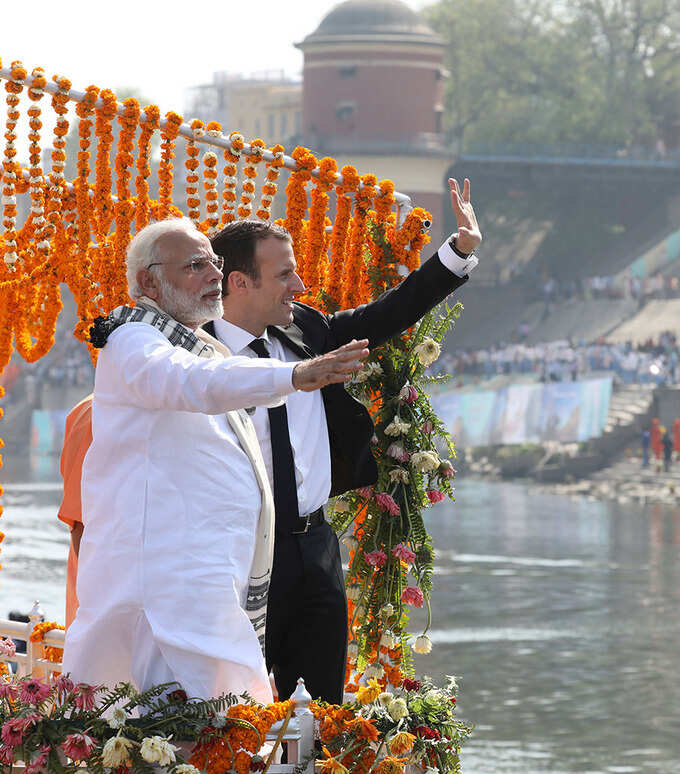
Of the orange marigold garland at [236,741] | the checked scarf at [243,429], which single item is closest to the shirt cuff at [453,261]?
the checked scarf at [243,429]

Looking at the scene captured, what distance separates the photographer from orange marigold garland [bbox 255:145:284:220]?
4.41 m

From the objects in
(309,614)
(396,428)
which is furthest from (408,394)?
(309,614)

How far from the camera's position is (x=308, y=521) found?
3.13 m

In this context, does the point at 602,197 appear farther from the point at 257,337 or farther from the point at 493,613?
the point at 257,337

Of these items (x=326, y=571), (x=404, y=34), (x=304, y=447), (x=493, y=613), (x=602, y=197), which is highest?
(x=404, y=34)

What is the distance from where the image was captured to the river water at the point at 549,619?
942 cm

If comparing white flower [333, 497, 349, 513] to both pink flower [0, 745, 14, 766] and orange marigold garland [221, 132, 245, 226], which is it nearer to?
orange marigold garland [221, 132, 245, 226]

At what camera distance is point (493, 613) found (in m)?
14.1

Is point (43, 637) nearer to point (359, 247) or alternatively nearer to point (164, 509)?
point (359, 247)

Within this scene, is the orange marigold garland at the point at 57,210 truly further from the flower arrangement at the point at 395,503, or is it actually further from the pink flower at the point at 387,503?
the pink flower at the point at 387,503

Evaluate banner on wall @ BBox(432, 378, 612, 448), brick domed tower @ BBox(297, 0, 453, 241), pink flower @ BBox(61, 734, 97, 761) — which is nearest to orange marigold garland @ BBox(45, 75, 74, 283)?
pink flower @ BBox(61, 734, 97, 761)

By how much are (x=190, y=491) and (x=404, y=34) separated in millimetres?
37251

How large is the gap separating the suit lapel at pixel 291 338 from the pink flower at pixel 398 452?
2.45 feet

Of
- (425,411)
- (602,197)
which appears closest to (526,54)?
(602,197)
